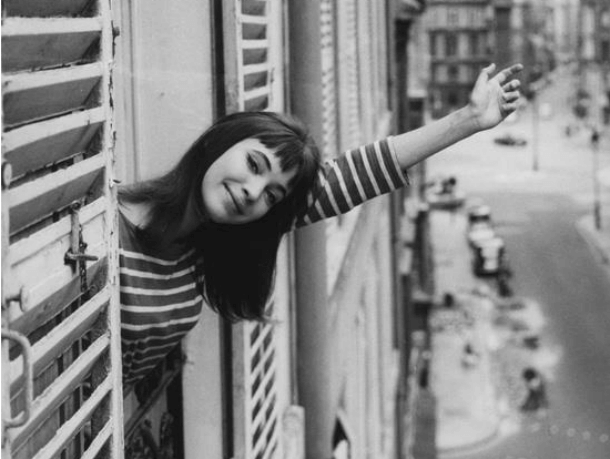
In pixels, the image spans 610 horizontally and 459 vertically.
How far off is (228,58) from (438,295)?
967 inches

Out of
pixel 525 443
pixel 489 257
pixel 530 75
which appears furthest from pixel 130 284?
pixel 530 75

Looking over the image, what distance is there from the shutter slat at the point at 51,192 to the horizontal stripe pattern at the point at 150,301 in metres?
0.65

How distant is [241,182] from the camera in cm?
250

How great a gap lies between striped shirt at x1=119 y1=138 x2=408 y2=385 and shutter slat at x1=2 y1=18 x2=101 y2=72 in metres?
0.77

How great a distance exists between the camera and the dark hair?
2.56 m

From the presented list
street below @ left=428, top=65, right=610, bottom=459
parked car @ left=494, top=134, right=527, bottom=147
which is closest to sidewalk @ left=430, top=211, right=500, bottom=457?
street below @ left=428, top=65, right=610, bottom=459

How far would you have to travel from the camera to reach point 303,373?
16.4 feet

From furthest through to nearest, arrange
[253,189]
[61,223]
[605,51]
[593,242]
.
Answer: [605,51] → [593,242] → [253,189] → [61,223]

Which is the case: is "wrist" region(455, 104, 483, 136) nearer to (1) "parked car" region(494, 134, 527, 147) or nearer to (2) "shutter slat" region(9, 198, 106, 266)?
(2) "shutter slat" region(9, 198, 106, 266)

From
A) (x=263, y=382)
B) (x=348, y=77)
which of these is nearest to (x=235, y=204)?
(x=263, y=382)

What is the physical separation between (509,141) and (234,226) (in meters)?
45.9

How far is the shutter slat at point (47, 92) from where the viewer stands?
152cm

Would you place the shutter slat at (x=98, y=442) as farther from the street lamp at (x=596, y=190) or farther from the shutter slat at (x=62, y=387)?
the street lamp at (x=596, y=190)

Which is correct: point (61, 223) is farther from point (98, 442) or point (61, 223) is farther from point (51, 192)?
point (98, 442)
